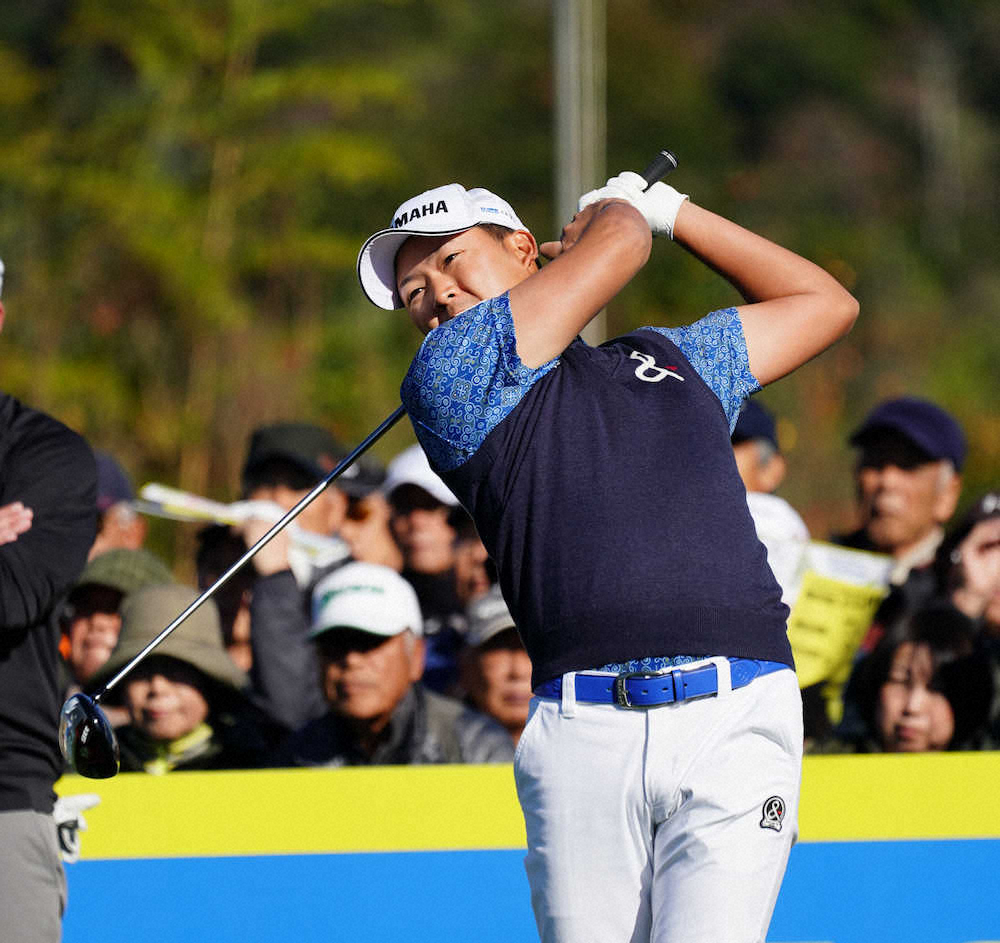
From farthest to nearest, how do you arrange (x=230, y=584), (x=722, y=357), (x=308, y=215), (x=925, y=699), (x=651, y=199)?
1. (x=308, y=215)
2. (x=230, y=584)
3. (x=925, y=699)
4. (x=651, y=199)
5. (x=722, y=357)

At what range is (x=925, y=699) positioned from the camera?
14.5 feet

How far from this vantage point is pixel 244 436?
1309cm

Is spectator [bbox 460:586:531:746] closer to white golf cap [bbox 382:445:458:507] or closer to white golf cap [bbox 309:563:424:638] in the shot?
white golf cap [bbox 309:563:424:638]

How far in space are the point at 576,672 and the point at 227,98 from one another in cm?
1149

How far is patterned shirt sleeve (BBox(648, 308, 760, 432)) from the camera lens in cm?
292

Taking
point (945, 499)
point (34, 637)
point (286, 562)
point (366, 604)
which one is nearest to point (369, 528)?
point (286, 562)

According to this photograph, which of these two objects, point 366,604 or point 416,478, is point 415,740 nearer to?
point 366,604

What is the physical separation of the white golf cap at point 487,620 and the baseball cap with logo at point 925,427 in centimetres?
162

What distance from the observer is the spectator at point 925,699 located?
440cm

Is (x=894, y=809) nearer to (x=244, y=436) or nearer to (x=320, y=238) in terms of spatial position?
(x=244, y=436)

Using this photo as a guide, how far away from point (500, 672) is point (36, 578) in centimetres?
174

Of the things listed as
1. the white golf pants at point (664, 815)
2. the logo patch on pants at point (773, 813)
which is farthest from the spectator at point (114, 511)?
the logo patch on pants at point (773, 813)

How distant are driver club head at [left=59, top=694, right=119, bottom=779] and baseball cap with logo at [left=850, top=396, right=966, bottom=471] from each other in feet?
11.0

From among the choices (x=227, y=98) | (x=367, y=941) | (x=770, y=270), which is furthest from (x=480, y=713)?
(x=227, y=98)
